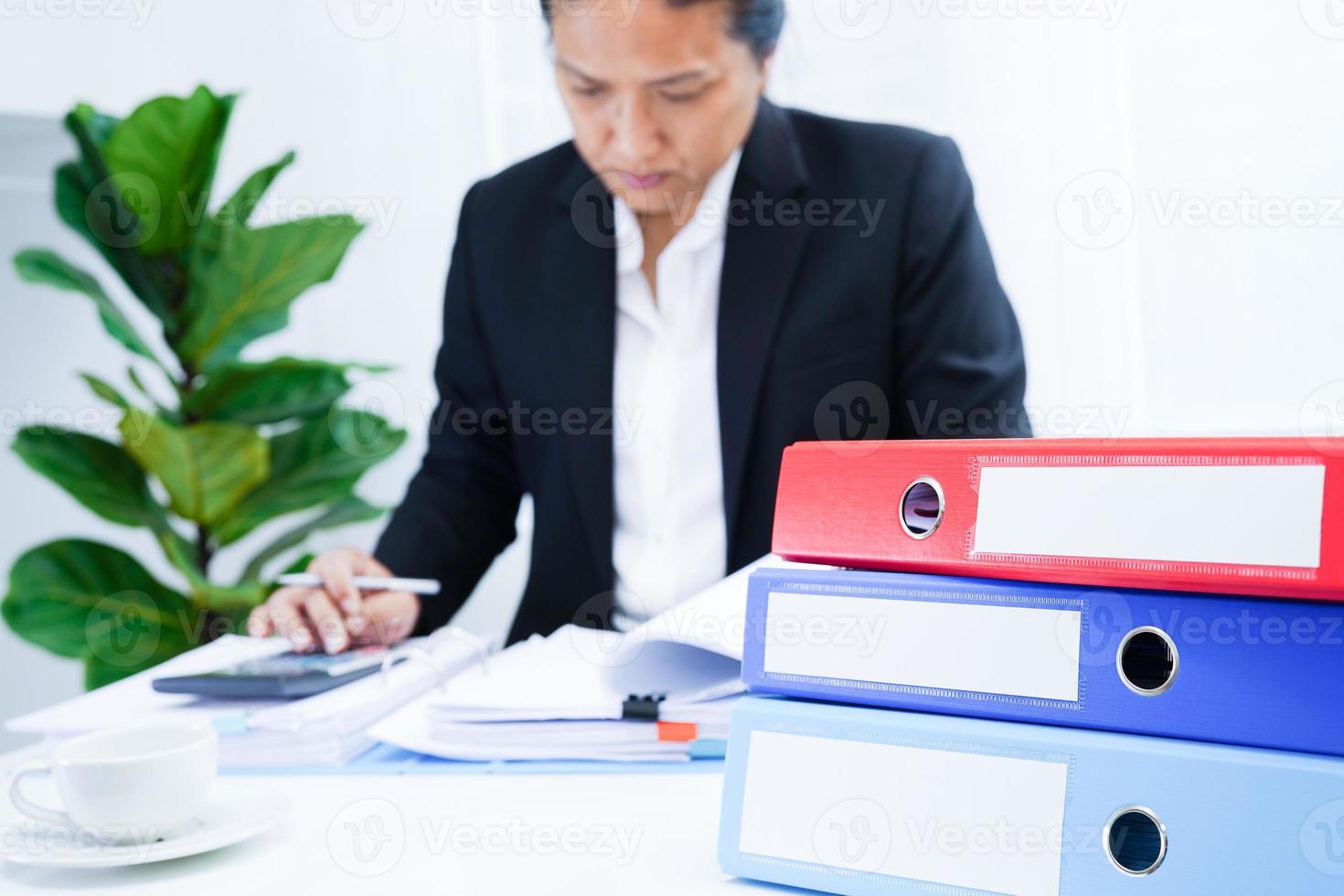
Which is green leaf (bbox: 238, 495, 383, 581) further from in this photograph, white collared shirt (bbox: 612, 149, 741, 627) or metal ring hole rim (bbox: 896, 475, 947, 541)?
metal ring hole rim (bbox: 896, 475, 947, 541)

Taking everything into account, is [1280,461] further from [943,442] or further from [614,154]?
[614,154]

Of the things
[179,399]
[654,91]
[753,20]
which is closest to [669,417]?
[654,91]

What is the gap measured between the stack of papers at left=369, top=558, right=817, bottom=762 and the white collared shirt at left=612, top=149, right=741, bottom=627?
1.87 feet

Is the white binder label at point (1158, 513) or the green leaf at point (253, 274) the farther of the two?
the green leaf at point (253, 274)

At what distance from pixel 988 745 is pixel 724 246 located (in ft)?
3.08

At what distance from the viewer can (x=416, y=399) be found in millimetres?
2025

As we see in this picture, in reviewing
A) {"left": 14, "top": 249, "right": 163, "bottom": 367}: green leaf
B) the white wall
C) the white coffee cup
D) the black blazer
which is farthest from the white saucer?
the white wall

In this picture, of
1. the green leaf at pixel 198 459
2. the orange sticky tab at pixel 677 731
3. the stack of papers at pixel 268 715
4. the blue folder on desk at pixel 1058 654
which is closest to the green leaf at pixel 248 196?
the green leaf at pixel 198 459

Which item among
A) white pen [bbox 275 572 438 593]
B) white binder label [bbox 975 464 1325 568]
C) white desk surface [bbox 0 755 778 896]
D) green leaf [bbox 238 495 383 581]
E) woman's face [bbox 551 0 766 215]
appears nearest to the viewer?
white binder label [bbox 975 464 1325 568]

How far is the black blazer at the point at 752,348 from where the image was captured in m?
1.22

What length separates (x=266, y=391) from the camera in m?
1.56

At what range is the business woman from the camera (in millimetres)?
1219

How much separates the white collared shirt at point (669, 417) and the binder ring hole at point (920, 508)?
80 cm

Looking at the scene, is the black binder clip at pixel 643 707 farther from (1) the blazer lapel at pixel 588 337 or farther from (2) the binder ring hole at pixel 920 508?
(1) the blazer lapel at pixel 588 337
